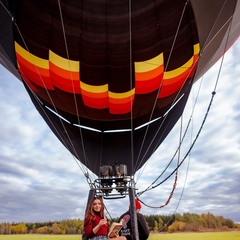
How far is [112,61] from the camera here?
663cm

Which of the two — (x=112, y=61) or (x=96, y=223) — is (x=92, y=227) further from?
(x=112, y=61)

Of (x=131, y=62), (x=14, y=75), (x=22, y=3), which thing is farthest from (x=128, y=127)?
(x=22, y=3)

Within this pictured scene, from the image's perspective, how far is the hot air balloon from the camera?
6.04 m

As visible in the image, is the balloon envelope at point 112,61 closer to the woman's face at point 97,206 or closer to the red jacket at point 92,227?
the woman's face at point 97,206

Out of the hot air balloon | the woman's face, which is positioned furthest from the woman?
the hot air balloon

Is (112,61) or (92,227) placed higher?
(112,61)

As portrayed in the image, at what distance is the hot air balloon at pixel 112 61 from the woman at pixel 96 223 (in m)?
4.10

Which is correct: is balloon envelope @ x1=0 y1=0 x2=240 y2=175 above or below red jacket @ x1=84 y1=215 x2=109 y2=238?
above

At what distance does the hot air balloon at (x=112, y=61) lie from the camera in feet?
19.8

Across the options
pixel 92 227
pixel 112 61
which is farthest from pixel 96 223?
pixel 112 61

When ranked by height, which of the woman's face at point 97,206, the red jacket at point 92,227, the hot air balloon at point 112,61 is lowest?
the red jacket at point 92,227

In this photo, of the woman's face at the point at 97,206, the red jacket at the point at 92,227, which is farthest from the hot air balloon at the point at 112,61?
the red jacket at the point at 92,227

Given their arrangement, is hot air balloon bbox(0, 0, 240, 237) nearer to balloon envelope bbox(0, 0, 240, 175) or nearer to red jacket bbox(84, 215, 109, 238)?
balloon envelope bbox(0, 0, 240, 175)

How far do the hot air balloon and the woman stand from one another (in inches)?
161
